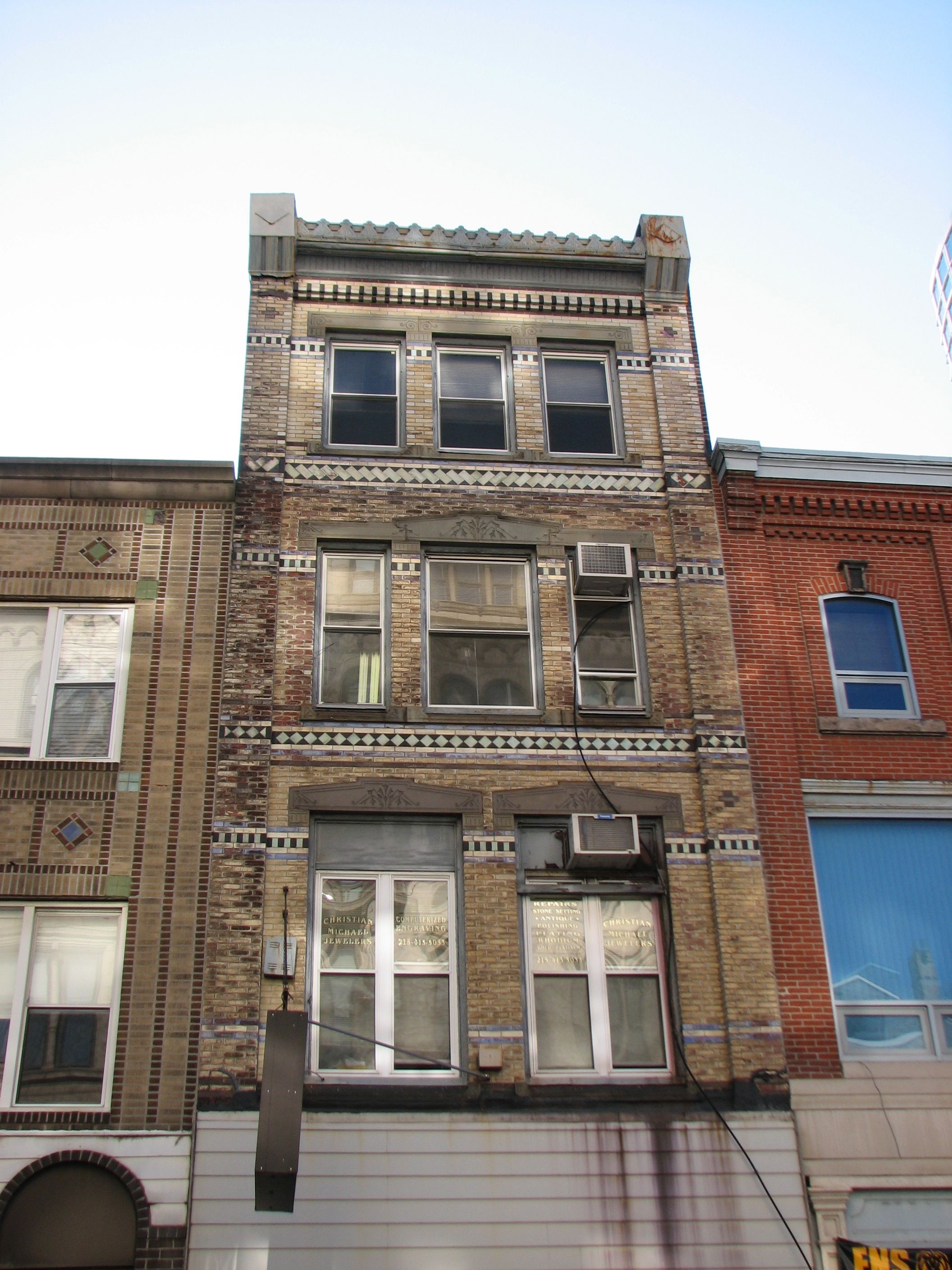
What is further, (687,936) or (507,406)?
(507,406)

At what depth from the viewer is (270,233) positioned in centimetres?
1548

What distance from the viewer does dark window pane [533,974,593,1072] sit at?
11.8 m

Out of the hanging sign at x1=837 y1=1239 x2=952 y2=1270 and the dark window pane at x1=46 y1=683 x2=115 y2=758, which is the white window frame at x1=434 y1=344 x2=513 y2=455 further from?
the hanging sign at x1=837 y1=1239 x2=952 y2=1270

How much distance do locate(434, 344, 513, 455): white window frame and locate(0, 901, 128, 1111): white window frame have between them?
21.9ft

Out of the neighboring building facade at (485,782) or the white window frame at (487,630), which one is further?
the white window frame at (487,630)

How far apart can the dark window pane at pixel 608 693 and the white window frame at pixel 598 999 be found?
2.16 m

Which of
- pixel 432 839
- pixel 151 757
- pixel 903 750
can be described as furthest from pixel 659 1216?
pixel 151 757

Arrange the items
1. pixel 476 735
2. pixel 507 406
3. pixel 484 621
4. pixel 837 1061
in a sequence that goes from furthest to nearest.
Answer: pixel 507 406 → pixel 484 621 → pixel 476 735 → pixel 837 1061

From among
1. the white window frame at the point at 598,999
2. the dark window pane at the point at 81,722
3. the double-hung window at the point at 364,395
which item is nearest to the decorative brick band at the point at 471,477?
the double-hung window at the point at 364,395

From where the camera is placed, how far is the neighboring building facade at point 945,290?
86000mm

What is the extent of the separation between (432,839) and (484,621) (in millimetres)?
2658

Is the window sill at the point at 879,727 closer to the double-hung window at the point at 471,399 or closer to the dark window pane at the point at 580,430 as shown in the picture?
the dark window pane at the point at 580,430

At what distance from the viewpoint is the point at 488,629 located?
44.9ft

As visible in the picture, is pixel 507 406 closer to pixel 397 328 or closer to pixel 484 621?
pixel 397 328
